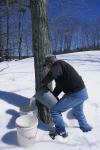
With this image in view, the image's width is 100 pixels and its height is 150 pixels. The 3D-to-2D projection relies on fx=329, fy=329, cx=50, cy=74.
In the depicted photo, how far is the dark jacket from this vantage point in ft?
19.2

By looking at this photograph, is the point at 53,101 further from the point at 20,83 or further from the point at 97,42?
the point at 97,42

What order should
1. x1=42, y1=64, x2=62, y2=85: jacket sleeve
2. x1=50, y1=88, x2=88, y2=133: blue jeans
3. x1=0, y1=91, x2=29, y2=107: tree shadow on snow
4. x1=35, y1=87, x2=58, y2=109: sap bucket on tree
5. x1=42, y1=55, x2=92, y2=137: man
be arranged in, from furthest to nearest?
x1=0, y1=91, x2=29, y2=107: tree shadow on snow < x1=35, y1=87, x2=58, y2=109: sap bucket on tree < x1=50, y1=88, x2=88, y2=133: blue jeans < x1=42, y1=55, x2=92, y2=137: man < x1=42, y1=64, x2=62, y2=85: jacket sleeve

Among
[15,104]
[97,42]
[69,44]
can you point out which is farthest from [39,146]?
[97,42]

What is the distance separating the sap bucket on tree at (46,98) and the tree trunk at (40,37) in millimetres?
483

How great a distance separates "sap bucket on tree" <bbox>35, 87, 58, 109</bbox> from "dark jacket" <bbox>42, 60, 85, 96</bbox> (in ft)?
0.85

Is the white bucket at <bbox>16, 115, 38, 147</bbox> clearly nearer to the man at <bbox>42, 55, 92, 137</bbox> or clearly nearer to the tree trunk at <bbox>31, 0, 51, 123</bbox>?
the man at <bbox>42, 55, 92, 137</bbox>

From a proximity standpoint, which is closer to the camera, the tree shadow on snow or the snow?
the snow

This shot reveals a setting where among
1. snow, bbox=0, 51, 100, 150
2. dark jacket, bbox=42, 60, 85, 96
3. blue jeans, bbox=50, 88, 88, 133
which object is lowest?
snow, bbox=0, 51, 100, 150

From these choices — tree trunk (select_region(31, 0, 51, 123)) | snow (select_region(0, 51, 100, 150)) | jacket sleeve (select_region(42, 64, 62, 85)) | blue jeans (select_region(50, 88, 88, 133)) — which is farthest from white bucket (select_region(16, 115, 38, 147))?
jacket sleeve (select_region(42, 64, 62, 85))

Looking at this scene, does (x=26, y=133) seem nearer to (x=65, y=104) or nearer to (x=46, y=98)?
(x=46, y=98)

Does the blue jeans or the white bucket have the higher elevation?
the blue jeans

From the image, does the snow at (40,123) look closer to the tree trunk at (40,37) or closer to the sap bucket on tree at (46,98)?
the tree trunk at (40,37)

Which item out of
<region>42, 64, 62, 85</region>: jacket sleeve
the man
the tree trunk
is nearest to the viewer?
<region>42, 64, 62, 85</region>: jacket sleeve

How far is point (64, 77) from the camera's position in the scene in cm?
606
